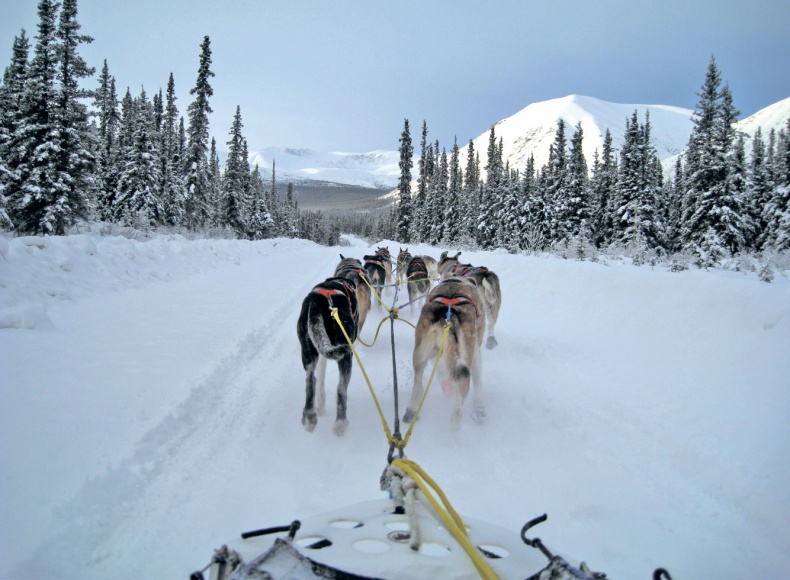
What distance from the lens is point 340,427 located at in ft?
12.0

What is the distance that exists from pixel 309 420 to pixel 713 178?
2695cm

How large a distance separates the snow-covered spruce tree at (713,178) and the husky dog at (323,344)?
78.4 ft

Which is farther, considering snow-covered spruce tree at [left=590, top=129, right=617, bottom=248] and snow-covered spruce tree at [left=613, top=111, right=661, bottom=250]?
snow-covered spruce tree at [left=590, top=129, right=617, bottom=248]

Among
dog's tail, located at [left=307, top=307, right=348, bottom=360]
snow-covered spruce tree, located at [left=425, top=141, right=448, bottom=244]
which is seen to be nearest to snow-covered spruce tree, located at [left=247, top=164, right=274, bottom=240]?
snow-covered spruce tree, located at [left=425, top=141, right=448, bottom=244]

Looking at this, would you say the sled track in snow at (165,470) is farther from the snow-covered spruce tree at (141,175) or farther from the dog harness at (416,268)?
the snow-covered spruce tree at (141,175)

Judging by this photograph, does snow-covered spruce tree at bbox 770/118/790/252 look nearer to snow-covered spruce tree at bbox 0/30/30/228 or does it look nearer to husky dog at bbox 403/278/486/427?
husky dog at bbox 403/278/486/427

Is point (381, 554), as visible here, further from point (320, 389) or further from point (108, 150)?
point (108, 150)

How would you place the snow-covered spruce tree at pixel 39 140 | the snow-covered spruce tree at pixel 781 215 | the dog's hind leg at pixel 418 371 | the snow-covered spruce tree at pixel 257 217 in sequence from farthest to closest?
the snow-covered spruce tree at pixel 257 217 → the snow-covered spruce tree at pixel 781 215 → the snow-covered spruce tree at pixel 39 140 → the dog's hind leg at pixel 418 371

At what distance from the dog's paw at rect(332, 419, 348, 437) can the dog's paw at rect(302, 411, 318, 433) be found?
205 mm

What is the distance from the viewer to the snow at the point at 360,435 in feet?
7.55

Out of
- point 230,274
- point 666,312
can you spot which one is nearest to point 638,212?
point 666,312

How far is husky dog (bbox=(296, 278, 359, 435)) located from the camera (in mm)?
3639

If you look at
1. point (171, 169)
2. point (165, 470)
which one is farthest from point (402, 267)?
point (171, 169)

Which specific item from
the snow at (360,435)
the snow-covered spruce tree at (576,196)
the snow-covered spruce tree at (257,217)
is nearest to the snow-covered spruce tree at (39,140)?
the snow at (360,435)
